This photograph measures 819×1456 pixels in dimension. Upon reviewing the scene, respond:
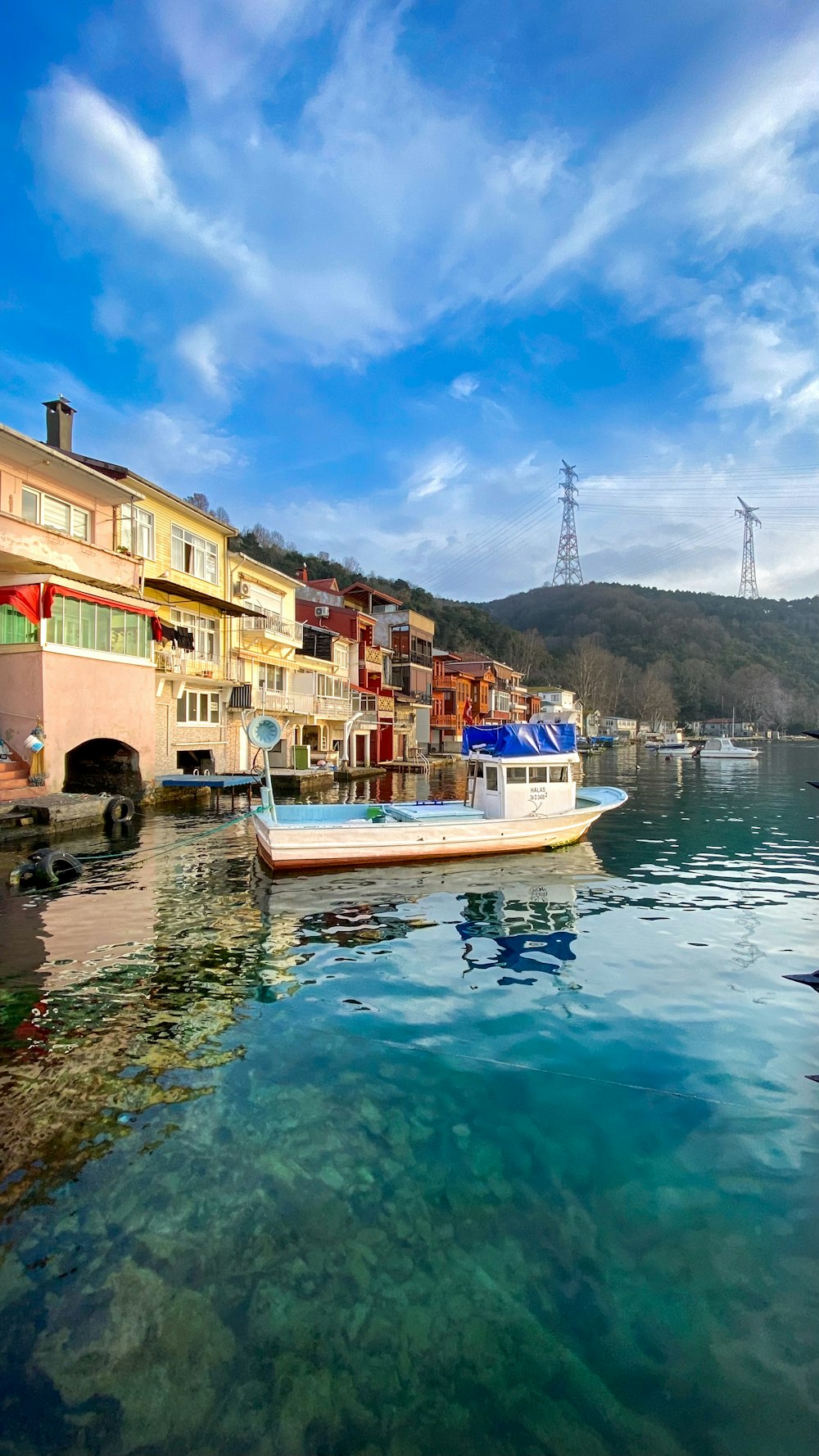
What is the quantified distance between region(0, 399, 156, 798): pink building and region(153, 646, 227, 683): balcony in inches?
63.6

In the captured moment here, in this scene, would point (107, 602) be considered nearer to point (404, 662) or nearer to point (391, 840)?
point (391, 840)

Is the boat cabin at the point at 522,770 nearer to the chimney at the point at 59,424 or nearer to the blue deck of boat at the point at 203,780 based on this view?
the blue deck of boat at the point at 203,780

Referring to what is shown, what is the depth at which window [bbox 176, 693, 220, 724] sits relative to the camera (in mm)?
29172

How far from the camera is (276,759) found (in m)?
35.2

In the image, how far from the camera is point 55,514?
2242 centimetres

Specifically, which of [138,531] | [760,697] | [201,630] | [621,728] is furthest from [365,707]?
[760,697]

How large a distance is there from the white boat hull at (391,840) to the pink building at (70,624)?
8.80 m

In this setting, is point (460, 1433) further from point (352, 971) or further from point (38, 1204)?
point (352, 971)

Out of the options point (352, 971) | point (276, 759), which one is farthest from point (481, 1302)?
point (276, 759)

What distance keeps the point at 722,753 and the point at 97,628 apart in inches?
2693

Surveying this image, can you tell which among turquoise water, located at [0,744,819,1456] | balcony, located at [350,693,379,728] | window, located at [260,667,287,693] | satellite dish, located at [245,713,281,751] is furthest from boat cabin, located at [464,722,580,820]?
balcony, located at [350,693,379,728]

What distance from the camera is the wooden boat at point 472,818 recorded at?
15.2m

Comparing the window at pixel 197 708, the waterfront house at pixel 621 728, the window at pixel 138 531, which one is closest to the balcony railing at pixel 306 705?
the window at pixel 197 708

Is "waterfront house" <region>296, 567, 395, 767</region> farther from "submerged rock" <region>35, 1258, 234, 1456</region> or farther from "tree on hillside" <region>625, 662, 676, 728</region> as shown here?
"tree on hillside" <region>625, 662, 676, 728</region>
